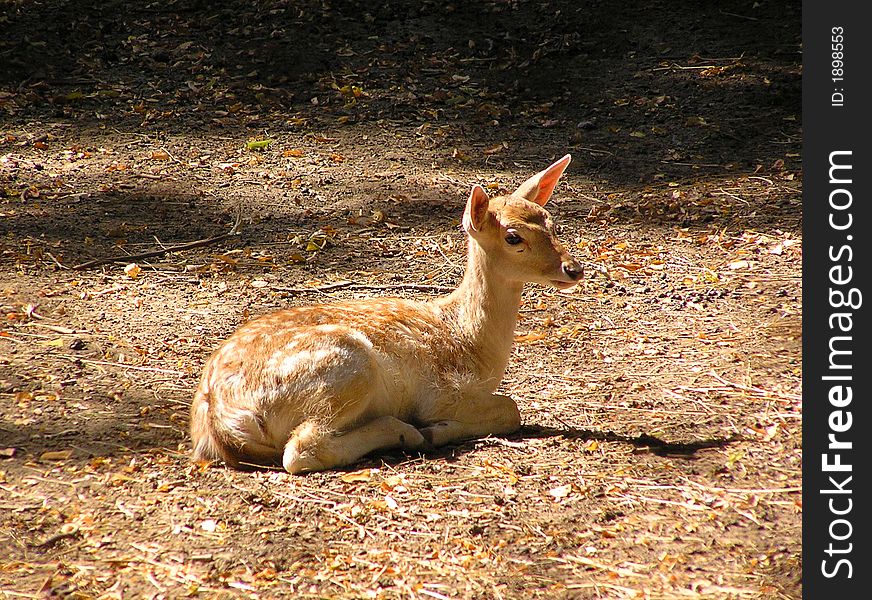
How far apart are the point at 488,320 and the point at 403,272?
88.0 inches

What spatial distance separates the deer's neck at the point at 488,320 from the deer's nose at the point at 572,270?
38 centimetres

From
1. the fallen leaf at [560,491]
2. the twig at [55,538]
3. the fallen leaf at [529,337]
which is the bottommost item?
the fallen leaf at [529,337]

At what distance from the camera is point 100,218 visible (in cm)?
823

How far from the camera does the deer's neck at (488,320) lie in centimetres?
531

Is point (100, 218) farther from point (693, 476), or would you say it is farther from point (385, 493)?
point (693, 476)

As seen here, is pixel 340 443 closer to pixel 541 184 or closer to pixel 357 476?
pixel 357 476

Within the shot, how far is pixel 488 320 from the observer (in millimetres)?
5344

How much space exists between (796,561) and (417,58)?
28.5 feet

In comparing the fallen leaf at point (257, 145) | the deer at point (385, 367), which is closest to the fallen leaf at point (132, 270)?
the deer at point (385, 367)

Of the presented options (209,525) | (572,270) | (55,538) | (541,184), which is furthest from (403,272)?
(55,538)

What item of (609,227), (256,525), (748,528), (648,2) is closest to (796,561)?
(748,528)

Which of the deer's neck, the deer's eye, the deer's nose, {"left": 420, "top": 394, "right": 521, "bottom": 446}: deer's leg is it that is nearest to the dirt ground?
{"left": 420, "top": 394, "right": 521, "bottom": 446}: deer's leg

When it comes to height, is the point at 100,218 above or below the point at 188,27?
below

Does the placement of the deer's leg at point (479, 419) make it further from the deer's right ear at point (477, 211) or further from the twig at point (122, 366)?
A: the twig at point (122, 366)
